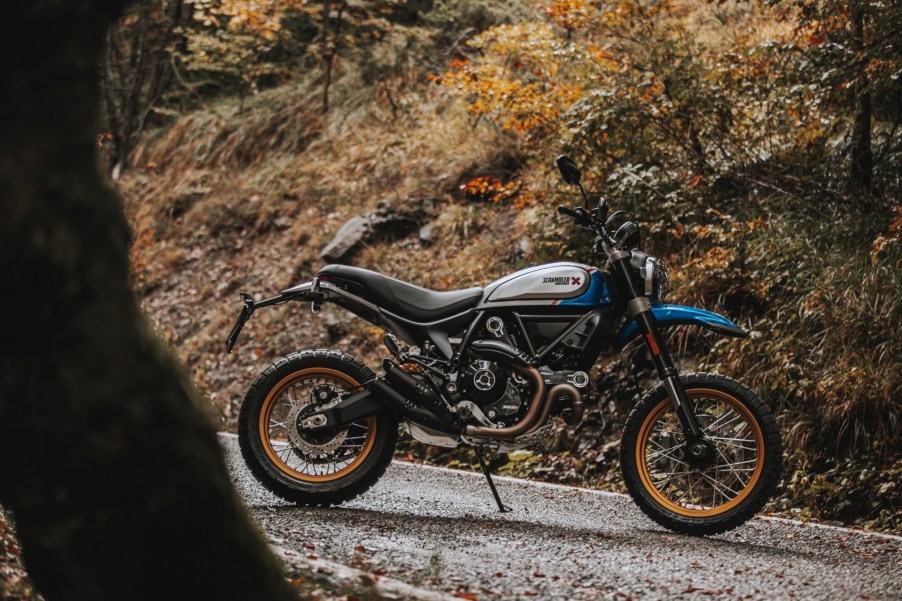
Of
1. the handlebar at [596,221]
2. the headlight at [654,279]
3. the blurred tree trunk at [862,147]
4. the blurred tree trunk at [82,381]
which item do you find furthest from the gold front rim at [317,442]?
the blurred tree trunk at [862,147]

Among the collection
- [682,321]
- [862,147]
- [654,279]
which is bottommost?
[682,321]

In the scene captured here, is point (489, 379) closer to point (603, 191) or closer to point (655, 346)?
point (655, 346)

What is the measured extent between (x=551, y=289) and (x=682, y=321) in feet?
2.51

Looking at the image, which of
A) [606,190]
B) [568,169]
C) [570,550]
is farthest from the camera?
[606,190]

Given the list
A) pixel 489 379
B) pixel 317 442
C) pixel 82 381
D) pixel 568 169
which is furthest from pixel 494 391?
pixel 82 381

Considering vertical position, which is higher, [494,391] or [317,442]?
[494,391]

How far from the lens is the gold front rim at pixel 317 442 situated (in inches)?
210

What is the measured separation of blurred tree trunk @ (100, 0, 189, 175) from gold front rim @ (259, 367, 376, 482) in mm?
12309

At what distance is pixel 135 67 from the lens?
17.3m

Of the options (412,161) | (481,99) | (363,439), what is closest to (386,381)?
(363,439)

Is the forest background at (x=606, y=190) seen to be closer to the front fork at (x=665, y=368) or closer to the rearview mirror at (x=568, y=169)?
the front fork at (x=665, y=368)

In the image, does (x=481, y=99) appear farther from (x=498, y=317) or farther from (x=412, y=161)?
(x=498, y=317)

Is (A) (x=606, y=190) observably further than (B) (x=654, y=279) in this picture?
Yes

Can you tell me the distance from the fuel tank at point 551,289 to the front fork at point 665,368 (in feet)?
0.62
